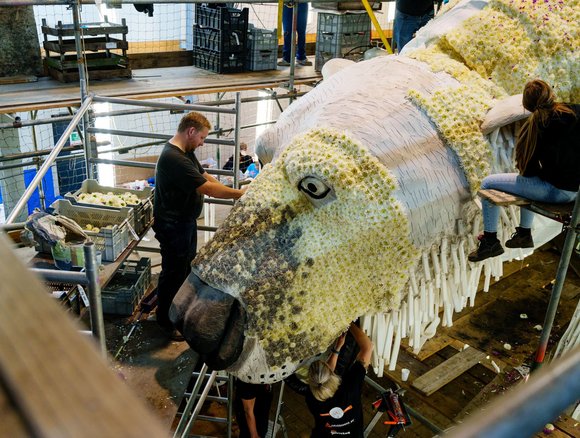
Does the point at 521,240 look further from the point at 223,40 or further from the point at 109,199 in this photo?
the point at 223,40

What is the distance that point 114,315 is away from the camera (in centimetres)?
576

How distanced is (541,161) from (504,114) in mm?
374

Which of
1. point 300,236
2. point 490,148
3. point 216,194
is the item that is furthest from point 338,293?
point 216,194

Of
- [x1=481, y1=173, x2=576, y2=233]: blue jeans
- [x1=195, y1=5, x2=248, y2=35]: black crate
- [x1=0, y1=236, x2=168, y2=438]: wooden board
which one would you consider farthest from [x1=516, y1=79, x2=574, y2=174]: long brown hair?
[x1=195, y1=5, x2=248, y2=35]: black crate

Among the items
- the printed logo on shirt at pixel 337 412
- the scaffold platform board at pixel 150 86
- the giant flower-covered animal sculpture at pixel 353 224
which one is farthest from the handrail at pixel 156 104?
the printed logo on shirt at pixel 337 412

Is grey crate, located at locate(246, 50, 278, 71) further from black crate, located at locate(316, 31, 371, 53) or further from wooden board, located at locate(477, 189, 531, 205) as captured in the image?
wooden board, located at locate(477, 189, 531, 205)

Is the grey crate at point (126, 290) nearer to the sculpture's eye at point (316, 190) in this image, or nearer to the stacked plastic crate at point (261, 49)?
the sculpture's eye at point (316, 190)

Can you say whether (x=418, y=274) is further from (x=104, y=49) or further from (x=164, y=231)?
(x=104, y=49)

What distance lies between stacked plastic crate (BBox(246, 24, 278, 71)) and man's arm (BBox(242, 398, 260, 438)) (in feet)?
18.8

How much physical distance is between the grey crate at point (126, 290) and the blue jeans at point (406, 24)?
11.2ft

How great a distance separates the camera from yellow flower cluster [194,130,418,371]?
294 centimetres

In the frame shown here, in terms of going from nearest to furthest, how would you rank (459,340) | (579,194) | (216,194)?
(579,194) < (216,194) < (459,340)

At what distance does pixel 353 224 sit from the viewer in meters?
2.99

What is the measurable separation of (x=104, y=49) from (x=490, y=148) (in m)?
6.27
